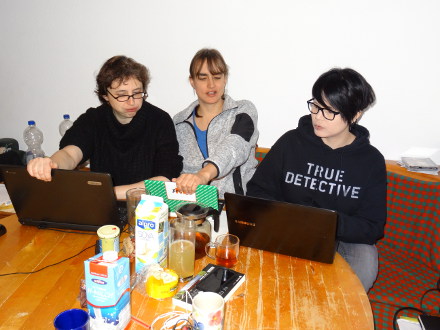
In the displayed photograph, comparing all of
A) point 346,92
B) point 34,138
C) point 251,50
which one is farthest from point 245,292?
point 34,138

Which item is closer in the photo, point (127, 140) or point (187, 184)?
point (187, 184)

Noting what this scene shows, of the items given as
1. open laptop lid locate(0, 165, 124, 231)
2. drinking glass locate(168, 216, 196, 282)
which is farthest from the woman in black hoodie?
open laptop lid locate(0, 165, 124, 231)

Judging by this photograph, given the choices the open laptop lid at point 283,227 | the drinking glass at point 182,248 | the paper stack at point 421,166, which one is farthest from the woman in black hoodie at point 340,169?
the drinking glass at point 182,248

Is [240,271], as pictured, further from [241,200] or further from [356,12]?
[356,12]

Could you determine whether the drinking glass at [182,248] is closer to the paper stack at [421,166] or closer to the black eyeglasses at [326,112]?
the black eyeglasses at [326,112]

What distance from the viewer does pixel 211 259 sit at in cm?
123

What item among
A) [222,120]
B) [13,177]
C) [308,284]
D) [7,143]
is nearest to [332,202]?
[308,284]

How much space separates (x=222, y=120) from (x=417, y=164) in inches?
44.2

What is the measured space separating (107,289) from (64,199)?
556mm

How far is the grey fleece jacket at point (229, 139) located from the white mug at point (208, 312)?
0.97 meters

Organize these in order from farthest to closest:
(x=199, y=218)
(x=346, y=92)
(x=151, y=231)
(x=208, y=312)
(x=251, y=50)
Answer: (x=251, y=50), (x=346, y=92), (x=199, y=218), (x=151, y=231), (x=208, y=312)

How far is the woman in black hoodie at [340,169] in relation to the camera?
156 centimetres

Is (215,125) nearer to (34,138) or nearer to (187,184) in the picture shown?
(187,184)

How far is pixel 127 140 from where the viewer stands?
6.48ft
